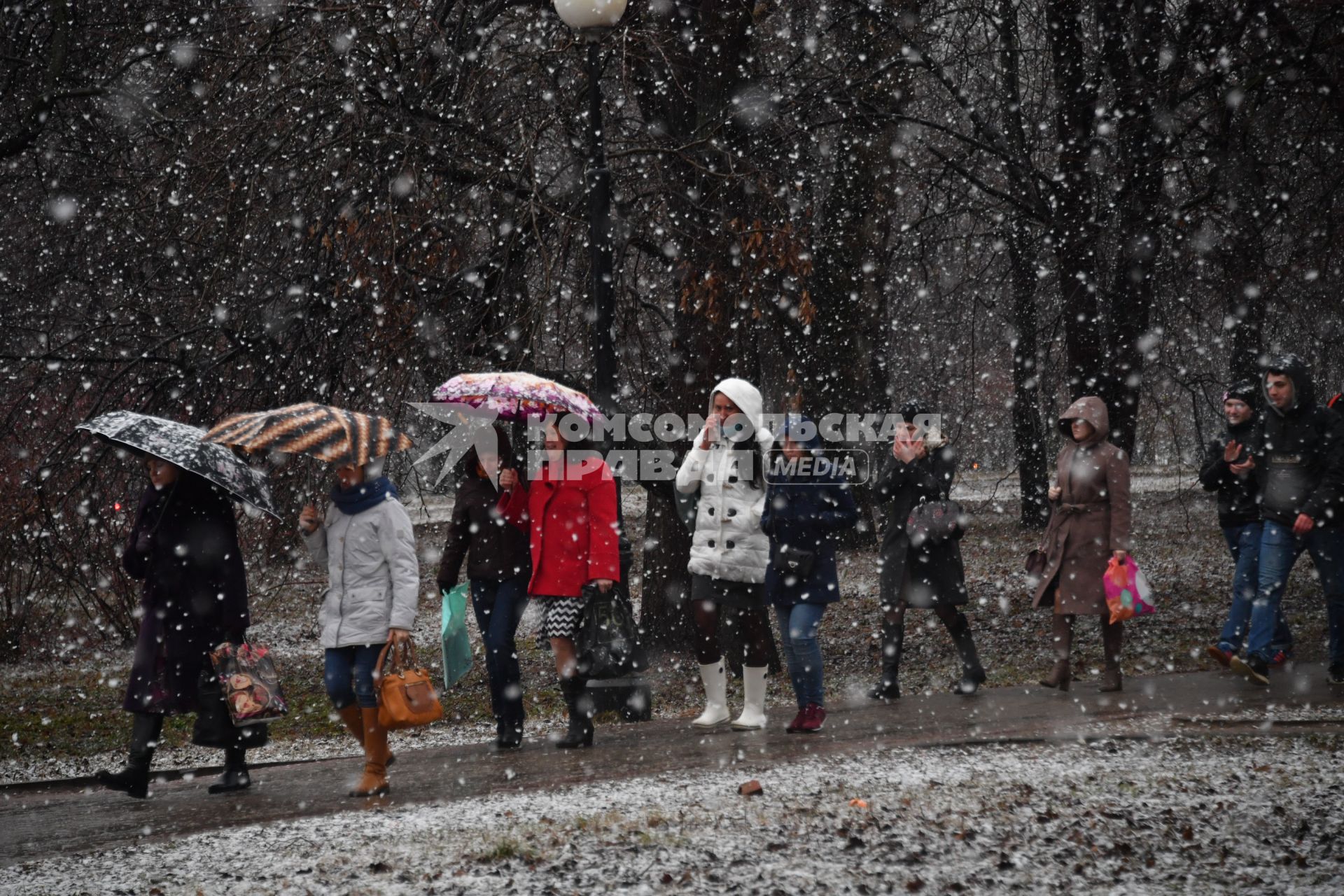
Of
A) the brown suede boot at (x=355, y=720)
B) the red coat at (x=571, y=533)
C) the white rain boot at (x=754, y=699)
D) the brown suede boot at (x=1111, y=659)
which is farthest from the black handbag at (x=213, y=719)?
the brown suede boot at (x=1111, y=659)

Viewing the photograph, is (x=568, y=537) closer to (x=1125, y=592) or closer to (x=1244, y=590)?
(x=1125, y=592)

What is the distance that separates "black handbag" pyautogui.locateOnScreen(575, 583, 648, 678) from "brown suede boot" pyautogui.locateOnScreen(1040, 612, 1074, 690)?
2894mm

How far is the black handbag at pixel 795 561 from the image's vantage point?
747cm

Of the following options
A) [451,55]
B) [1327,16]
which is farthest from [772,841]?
[1327,16]

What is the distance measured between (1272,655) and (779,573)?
4051mm

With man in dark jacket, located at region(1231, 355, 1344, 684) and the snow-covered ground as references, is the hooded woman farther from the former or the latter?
man in dark jacket, located at region(1231, 355, 1344, 684)

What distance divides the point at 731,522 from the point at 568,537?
0.95 m

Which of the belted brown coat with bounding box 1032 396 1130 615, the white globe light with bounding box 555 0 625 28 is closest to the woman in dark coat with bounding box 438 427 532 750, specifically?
the white globe light with bounding box 555 0 625 28

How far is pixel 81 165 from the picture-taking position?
40.9 feet

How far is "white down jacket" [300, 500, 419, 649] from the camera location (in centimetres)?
658

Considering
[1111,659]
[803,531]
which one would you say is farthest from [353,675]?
[1111,659]

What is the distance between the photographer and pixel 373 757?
665 cm

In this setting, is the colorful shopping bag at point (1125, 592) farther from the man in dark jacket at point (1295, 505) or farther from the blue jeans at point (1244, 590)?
the blue jeans at point (1244, 590)

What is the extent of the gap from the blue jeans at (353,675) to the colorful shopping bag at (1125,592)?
4.54m
